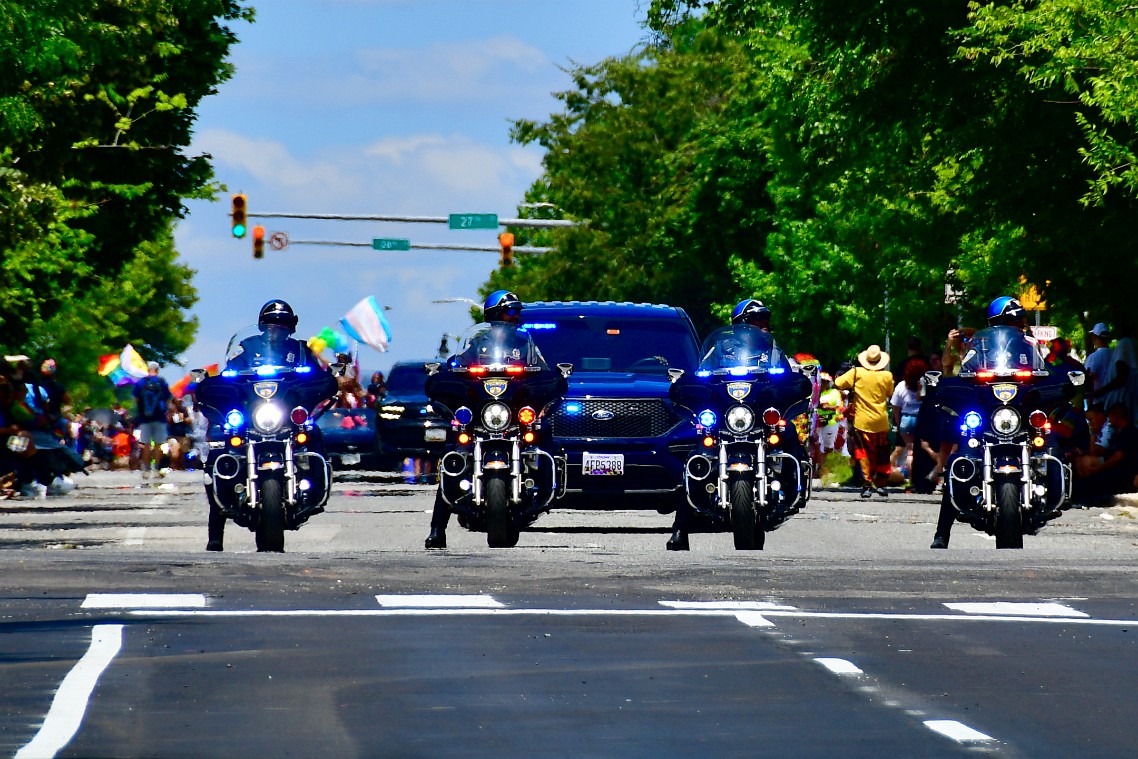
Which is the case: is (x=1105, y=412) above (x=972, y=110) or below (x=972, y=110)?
below

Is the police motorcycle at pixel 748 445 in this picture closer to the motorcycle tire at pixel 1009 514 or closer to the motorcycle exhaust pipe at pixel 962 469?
the motorcycle exhaust pipe at pixel 962 469

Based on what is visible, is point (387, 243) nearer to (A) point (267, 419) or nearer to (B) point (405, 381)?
(B) point (405, 381)

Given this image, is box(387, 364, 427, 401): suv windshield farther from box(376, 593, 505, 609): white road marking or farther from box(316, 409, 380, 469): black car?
box(376, 593, 505, 609): white road marking

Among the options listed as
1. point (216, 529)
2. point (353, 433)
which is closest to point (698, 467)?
point (216, 529)

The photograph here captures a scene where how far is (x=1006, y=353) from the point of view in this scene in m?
17.7

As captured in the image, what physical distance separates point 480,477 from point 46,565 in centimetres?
344

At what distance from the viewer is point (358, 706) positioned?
879 cm

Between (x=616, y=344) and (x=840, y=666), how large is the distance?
1080 centimetres

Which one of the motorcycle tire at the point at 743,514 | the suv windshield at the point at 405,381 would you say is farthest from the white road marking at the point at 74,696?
the suv windshield at the point at 405,381

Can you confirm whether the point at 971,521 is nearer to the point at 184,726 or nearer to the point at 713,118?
the point at 184,726

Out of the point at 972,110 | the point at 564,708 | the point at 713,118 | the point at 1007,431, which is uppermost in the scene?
the point at 713,118

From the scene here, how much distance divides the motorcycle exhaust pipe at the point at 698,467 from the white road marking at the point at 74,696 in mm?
6719

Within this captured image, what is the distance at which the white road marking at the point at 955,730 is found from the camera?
8.09m

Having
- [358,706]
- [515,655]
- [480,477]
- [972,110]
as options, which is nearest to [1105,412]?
[972,110]
